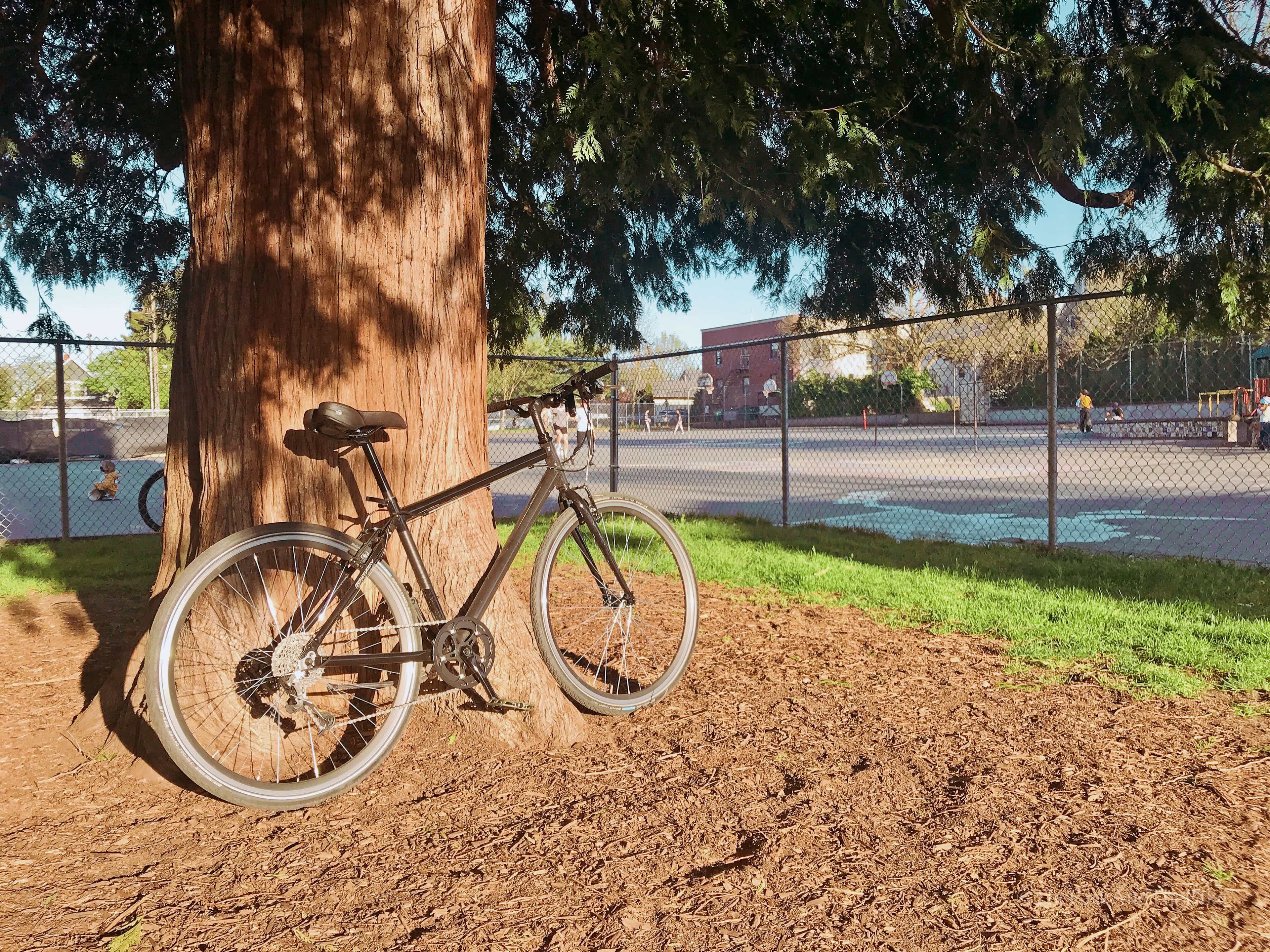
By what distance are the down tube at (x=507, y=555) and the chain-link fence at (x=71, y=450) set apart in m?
3.92

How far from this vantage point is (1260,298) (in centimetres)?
517

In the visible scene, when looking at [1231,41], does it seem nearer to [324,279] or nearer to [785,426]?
[785,426]

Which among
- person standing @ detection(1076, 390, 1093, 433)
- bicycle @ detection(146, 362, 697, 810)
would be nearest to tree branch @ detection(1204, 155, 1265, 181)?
person standing @ detection(1076, 390, 1093, 433)

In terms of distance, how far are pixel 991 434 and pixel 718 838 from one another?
8144 mm

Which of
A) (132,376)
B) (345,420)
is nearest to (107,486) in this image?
(345,420)

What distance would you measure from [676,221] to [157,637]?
6.52 metres

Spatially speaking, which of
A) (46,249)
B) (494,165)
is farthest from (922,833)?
(46,249)

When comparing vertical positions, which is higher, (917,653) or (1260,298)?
(1260,298)

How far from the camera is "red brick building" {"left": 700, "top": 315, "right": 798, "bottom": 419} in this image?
38.2 feet

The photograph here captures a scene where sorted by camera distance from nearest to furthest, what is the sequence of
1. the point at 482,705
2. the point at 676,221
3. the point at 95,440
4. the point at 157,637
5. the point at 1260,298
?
the point at 157,637 < the point at 482,705 < the point at 1260,298 < the point at 676,221 < the point at 95,440

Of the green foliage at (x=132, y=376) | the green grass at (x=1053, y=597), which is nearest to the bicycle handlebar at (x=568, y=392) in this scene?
the green grass at (x=1053, y=597)

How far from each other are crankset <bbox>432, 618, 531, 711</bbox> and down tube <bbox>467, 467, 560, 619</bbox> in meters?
0.06

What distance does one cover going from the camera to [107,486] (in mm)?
13352

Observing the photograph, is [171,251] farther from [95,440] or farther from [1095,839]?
[95,440]
